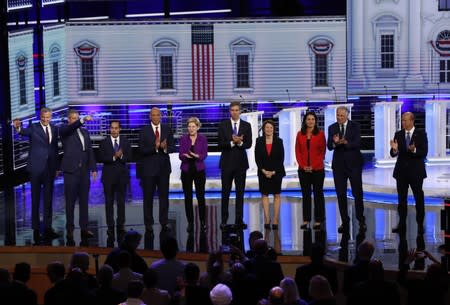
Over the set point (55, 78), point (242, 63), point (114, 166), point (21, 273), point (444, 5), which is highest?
point (444, 5)

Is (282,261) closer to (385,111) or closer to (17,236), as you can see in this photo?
(17,236)

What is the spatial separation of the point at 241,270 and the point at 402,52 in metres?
11.9

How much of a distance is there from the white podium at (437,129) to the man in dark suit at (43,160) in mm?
6471

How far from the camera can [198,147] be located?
13.6 m

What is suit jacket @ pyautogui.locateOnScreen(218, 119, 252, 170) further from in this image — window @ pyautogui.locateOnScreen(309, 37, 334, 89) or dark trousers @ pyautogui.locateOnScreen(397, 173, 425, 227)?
window @ pyautogui.locateOnScreen(309, 37, 334, 89)

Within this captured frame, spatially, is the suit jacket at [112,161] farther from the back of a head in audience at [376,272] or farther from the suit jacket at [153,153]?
the back of a head in audience at [376,272]

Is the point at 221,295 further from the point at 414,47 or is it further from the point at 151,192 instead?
the point at 414,47

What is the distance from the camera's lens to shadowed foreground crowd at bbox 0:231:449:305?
28.1ft

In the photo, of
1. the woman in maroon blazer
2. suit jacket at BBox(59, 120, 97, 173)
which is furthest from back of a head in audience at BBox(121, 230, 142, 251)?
the woman in maroon blazer

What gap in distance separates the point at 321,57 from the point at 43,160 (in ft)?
24.8

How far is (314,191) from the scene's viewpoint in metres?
13.5

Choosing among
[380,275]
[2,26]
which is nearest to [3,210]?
[2,26]

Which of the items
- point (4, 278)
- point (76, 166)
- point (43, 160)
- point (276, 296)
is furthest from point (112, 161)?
point (276, 296)

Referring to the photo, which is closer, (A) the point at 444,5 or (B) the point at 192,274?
(B) the point at 192,274
